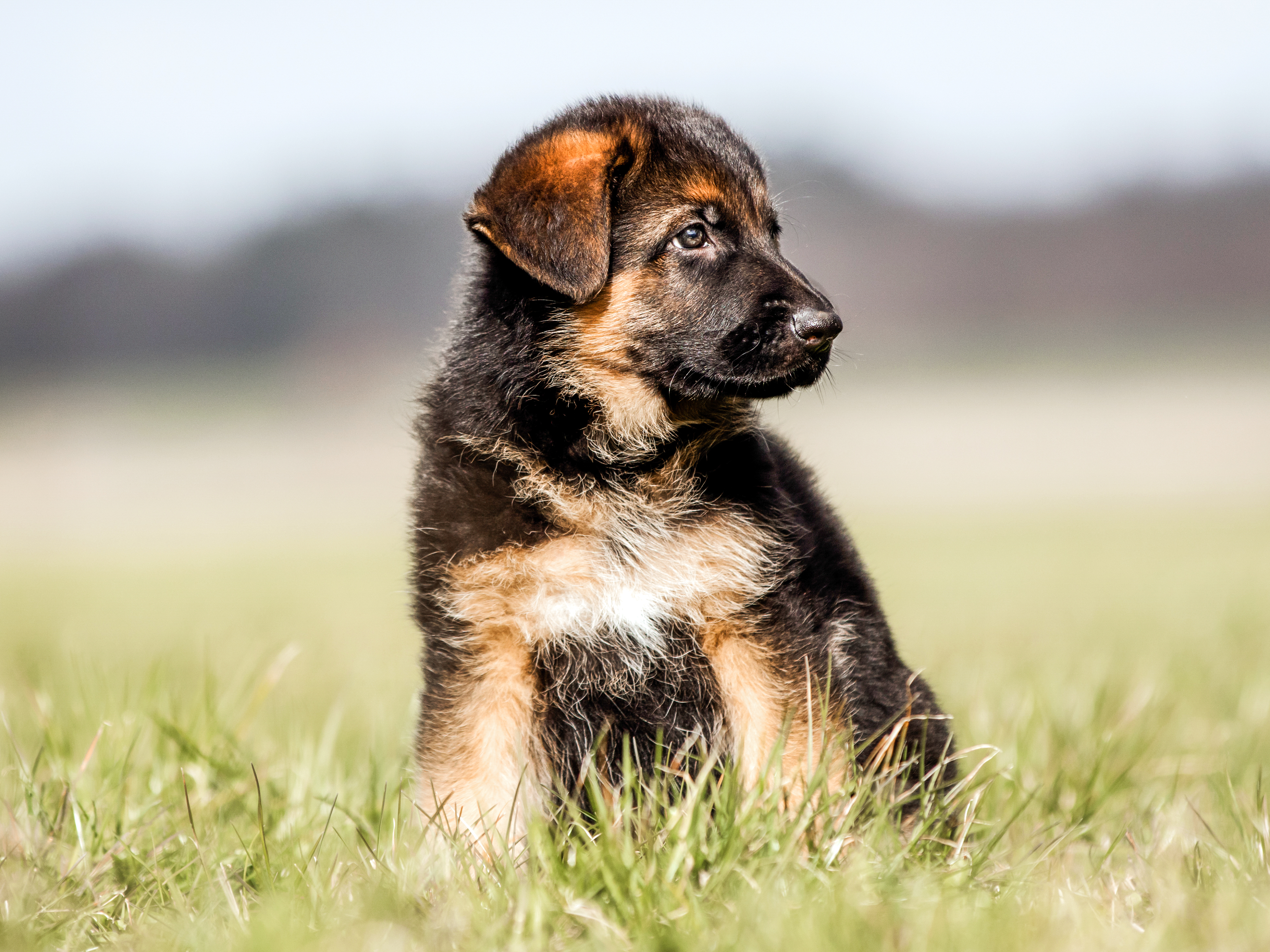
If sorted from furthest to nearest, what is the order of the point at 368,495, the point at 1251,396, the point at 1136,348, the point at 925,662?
the point at 1136,348
the point at 368,495
the point at 1251,396
the point at 925,662

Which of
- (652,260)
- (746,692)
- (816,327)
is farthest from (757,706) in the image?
(652,260)

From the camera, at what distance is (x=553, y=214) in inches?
134

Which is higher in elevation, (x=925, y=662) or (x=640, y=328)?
(x=640, y=328)

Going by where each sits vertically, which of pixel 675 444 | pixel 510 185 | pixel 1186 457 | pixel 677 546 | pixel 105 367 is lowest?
pixel 105 367

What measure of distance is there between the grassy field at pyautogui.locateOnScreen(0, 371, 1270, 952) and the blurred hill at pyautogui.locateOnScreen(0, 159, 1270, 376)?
31.5 meters

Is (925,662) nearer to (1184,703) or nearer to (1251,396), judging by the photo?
(1184,703)

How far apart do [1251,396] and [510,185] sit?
30541 millimetres

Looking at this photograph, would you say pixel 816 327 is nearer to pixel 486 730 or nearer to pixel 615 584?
pixel 615 584

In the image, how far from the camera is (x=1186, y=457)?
1080 inches

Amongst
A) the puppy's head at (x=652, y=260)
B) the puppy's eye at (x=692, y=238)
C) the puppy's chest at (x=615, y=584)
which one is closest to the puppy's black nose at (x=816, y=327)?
the puppy's head at (x=652, y=260)

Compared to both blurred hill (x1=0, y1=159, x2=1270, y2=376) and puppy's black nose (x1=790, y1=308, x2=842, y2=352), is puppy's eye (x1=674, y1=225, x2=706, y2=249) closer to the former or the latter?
puppy's black nose (x1=790, y1=308, x2=842, y2=352)

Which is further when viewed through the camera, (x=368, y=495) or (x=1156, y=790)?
(x=368, y=495)

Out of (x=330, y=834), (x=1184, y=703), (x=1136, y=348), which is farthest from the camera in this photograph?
(x=1136, y=348)

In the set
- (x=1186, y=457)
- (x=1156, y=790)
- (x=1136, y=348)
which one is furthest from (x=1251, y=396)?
(x=1156, y=790)
